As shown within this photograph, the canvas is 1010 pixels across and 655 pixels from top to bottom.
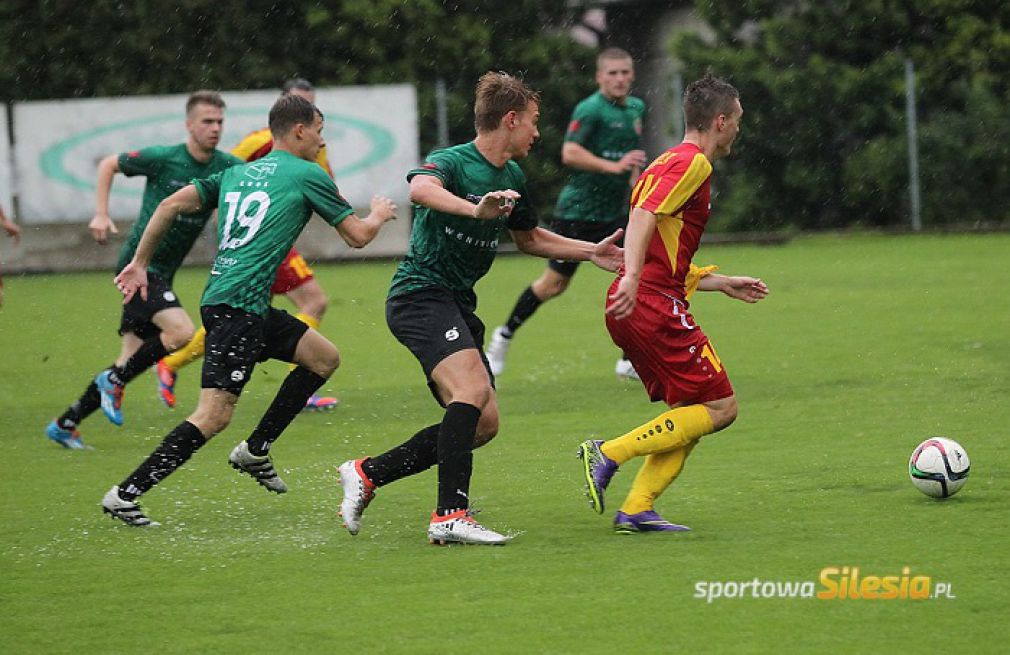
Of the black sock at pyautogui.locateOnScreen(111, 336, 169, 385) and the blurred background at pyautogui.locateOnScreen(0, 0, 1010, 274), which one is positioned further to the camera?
the blurred background at pyautogui.locateOnScreen(0, 0, 1010, 274)

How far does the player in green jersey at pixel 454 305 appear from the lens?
625cm

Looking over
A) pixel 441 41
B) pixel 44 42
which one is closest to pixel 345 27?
pixel 441 41

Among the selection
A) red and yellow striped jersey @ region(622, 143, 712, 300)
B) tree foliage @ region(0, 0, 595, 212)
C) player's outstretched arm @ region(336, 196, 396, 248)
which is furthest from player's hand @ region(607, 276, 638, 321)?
tree foliage @ region(0, 0, 595, 212)

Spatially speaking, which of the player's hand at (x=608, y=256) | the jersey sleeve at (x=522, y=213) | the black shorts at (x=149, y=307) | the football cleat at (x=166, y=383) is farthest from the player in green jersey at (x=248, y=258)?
the football cleat at (x=166, y=383)

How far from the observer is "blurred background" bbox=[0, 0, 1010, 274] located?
2284cm

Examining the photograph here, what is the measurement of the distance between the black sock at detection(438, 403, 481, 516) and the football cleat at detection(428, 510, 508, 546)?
0.03 meters

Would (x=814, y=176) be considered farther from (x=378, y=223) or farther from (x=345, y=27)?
(x=378, y=223)

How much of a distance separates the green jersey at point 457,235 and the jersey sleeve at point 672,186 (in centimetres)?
59

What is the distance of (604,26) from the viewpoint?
27.4 m

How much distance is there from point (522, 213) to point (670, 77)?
17898 millimetres

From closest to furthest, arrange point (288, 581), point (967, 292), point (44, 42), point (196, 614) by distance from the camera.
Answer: point (196, 614)
point (288, 581)
point (967, 292)
point (44, 42)

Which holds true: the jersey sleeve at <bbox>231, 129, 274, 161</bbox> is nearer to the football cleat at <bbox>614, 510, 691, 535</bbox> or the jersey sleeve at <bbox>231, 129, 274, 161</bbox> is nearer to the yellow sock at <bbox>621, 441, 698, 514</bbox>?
the yellow sock at <bbox>621, 441, 698, 514</bbox>

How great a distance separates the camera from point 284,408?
729 centimetres

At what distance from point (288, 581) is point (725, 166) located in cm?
1880
